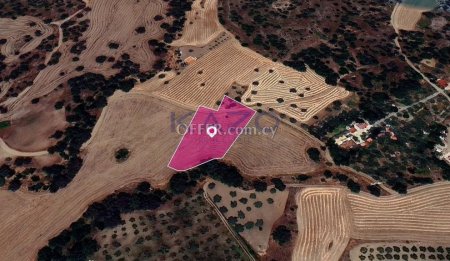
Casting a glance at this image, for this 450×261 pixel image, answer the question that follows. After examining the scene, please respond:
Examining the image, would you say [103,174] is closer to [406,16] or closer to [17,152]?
[17,152]

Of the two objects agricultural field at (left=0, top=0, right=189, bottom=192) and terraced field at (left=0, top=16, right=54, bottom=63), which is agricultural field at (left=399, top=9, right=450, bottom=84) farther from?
terraced field at (left=0, top=16, right=54, bottom=63)

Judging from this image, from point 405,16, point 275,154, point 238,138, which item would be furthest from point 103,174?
point 405,16

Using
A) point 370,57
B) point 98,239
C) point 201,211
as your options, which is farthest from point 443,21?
point 98,239

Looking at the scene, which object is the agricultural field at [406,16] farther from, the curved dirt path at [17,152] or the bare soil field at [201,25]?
the curved dirt path at [17,152]

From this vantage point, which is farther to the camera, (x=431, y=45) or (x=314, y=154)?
(x=431, y=45)

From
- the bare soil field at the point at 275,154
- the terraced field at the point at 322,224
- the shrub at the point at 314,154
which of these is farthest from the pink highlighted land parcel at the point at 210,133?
the terraced field at the point at 322,224

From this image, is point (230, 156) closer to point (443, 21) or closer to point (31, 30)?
point (31, 30)
